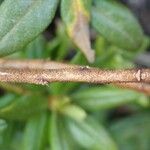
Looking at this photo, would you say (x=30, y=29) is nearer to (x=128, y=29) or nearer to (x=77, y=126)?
(x=128, y=29)

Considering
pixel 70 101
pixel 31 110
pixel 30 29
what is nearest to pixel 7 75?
pixel 30 29

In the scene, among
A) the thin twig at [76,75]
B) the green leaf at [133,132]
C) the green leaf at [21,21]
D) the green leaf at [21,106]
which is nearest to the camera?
the thin twig at [76,75]

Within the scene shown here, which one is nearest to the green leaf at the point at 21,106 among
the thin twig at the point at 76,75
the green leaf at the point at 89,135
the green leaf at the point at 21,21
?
the green leaf at the point at 89,135

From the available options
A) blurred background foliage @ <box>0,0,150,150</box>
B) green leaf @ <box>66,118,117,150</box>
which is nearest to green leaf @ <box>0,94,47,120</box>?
blurred background foliage @ <box>0,0,150,150</box>

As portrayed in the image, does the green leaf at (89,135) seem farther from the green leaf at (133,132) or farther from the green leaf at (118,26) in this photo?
the green leaf at (133,132)

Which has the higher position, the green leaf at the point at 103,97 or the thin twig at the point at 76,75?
the thin twig at the point at 76,75

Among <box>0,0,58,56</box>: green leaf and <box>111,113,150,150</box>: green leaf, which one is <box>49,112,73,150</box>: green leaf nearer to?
<box>0,0,58,56</box>: green leaf

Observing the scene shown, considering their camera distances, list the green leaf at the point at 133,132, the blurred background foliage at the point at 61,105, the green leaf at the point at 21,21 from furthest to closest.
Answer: the green leaf at the point at 133,132
the blurred background foliage at the point at 61,105
the green leaf at the point at 21,21
